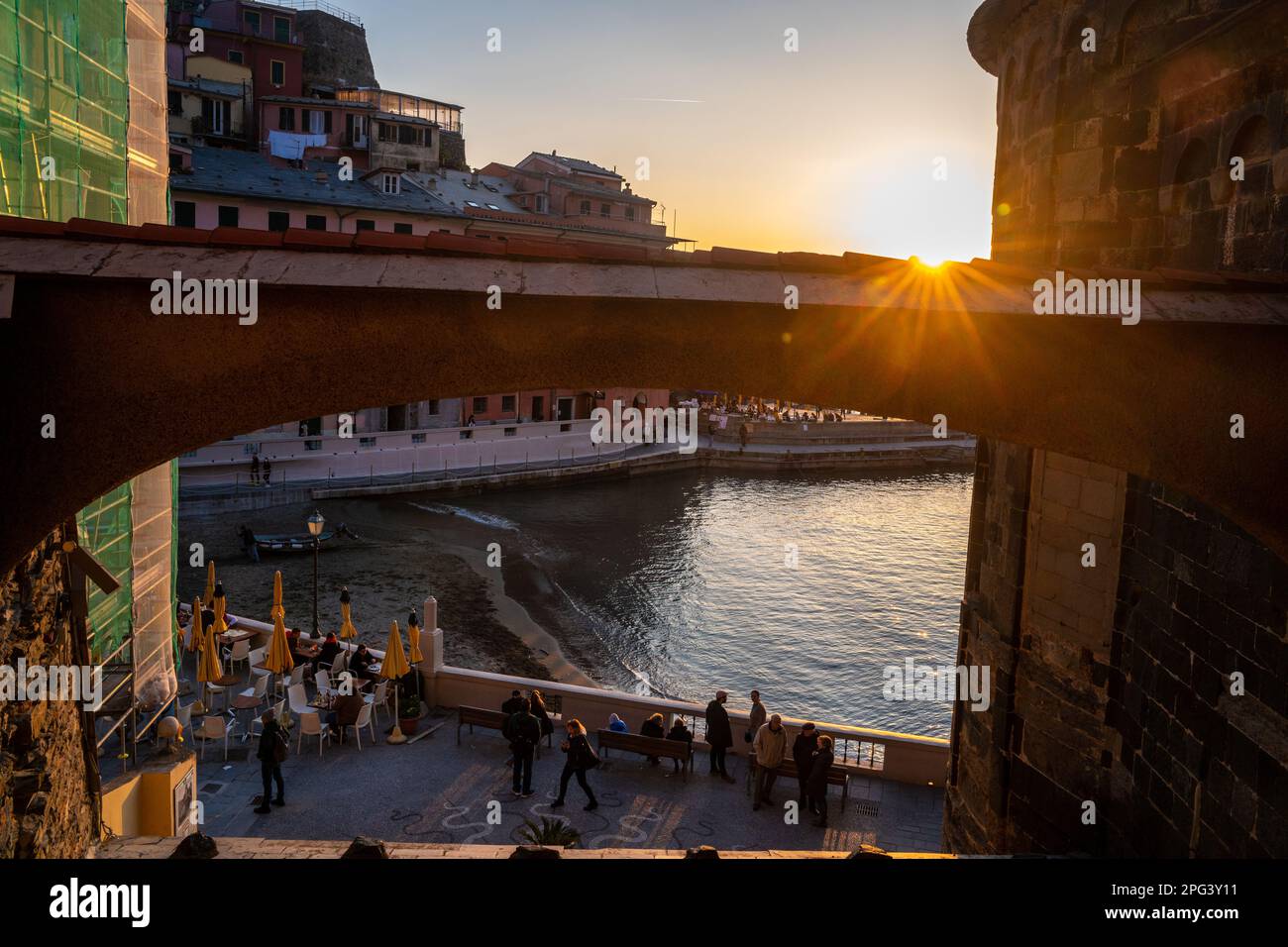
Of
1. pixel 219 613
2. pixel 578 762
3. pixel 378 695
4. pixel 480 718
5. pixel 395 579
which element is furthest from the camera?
pixel 395 579

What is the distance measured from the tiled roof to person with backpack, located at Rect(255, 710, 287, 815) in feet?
134

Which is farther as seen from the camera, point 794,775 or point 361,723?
point 361,723

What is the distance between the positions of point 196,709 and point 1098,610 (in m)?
15.8

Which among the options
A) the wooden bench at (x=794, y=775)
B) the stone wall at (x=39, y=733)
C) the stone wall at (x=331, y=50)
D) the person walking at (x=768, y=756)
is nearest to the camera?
the stone wall at (x=39, y=733)

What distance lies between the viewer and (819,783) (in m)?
15.5

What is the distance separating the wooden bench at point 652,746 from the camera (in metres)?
16.9

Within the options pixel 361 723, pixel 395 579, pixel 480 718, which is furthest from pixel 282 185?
pixel 480 718

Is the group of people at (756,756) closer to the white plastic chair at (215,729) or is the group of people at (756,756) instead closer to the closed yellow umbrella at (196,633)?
the white plastic chair at (215,729)

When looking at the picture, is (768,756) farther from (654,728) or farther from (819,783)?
(654,728)

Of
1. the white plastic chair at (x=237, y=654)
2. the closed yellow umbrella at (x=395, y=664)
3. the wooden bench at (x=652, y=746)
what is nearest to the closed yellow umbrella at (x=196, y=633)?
the white plastic chair at (x=237, y=654)

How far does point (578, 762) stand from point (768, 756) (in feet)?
9.78

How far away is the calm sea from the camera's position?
94.3 ft

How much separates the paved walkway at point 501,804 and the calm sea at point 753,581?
983 cm
